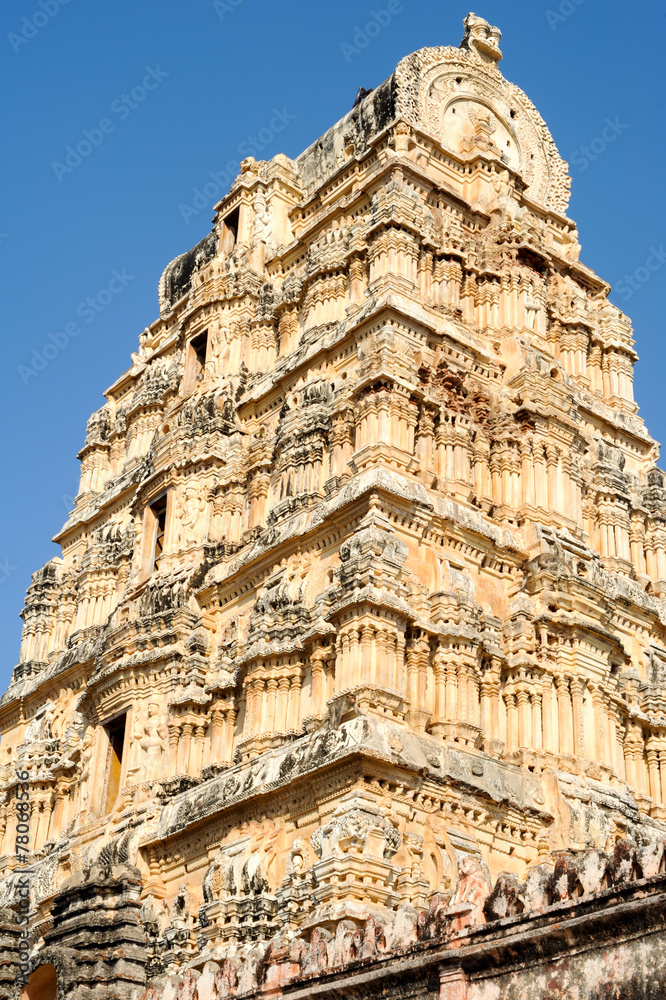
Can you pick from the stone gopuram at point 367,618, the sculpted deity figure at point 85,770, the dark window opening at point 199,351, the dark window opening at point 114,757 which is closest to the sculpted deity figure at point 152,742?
the stone gopuram at point 367,618

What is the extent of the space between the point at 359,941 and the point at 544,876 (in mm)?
3033

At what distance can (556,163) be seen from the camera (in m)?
33.4

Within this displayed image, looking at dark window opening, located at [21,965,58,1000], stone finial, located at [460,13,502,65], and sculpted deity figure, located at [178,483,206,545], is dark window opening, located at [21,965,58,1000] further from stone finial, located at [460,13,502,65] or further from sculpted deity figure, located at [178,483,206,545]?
stone finial, located at [460,13,502,65]

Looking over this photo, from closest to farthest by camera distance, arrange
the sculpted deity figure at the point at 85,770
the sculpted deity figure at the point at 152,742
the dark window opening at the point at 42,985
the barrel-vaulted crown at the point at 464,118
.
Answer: the dark window opening at the point at 42,985 < the sculpted deity figure at the point at 152,742 < the sculpted deity figure at the point at 85,770 < the barrel-vaulted crown at the point at 464,118

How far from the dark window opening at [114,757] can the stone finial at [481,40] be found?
62.1 feet

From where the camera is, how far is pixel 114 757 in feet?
85.4

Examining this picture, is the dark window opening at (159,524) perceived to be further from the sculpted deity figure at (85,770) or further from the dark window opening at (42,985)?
the dark window opening at (42,985)

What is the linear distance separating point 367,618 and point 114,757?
763 centimetres

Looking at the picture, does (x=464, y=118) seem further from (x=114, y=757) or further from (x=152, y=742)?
(x=114, y=757)

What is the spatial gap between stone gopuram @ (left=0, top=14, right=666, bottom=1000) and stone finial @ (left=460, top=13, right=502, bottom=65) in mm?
73

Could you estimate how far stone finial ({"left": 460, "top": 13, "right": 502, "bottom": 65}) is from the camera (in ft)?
109

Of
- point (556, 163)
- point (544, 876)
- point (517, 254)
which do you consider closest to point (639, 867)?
point (544, 876)

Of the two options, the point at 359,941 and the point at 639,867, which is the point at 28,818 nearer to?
the point at 359,941

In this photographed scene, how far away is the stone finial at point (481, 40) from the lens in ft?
109
